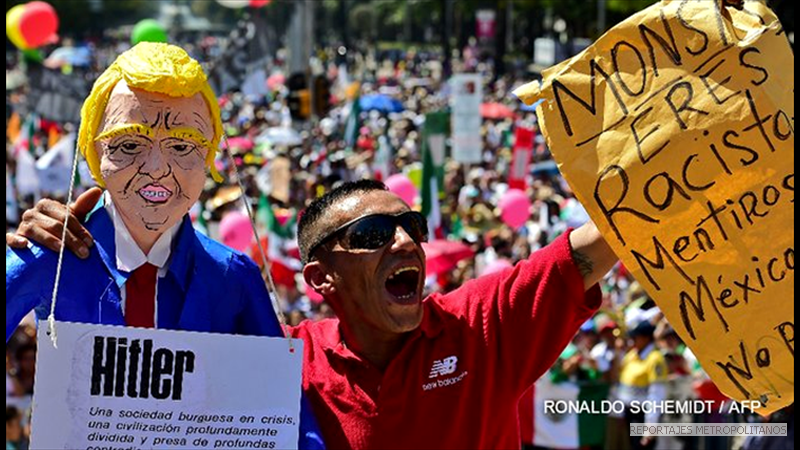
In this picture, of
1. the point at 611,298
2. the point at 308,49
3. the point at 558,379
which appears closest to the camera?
the point at 558,379

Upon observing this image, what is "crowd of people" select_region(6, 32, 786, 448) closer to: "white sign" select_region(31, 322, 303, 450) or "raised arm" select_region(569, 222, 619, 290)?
"raised arm" select_region(569, 222, 619, 290)

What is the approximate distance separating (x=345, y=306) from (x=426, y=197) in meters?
8.85

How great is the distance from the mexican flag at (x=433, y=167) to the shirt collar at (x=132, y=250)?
7517 millimetres

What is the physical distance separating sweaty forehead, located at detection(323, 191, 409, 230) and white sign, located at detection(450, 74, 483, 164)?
1249 centimetres

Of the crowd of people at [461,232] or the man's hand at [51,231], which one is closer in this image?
the man's hand at [51,231]

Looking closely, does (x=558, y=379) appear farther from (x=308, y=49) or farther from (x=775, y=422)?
(x=308, y=49)

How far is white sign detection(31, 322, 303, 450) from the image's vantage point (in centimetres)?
275

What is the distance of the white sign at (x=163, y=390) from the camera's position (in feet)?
9.02

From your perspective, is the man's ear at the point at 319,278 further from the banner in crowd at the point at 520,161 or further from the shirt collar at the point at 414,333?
the banner in crowd at the point at 520,161

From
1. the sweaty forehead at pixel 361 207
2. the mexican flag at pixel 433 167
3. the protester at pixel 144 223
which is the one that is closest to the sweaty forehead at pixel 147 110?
the protester at pixel 144 223

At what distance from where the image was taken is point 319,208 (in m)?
3.35

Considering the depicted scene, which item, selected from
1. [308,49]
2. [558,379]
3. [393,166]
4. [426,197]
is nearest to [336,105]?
[308,49]

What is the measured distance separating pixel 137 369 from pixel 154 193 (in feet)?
1.44

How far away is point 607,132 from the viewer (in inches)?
123
